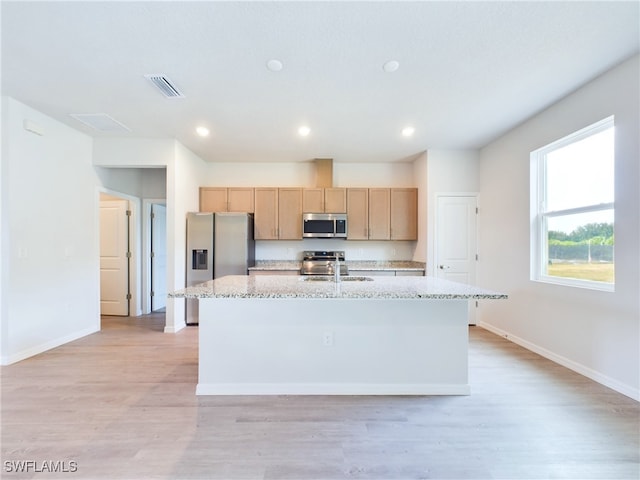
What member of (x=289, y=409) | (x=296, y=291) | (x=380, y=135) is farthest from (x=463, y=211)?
(x=289, y=409)

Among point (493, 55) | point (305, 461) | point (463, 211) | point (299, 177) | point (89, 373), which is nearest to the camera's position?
point (305, 461)

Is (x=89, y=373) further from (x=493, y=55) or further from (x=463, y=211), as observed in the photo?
(x=463, y=211)

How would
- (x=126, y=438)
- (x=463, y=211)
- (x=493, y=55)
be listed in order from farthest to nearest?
(x=463, y=211) → (x=493, y=55) → (x=126, y=438)

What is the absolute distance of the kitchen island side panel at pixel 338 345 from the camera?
7.93 ft

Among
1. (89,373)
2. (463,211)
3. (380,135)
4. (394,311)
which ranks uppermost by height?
(380,135)

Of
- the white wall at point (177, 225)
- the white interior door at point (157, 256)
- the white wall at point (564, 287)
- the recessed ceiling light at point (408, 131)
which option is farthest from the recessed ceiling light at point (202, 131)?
the white wall at point (564, 287)

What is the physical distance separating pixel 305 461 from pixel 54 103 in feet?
13.0

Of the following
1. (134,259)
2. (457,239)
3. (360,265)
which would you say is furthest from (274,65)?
(134,259)

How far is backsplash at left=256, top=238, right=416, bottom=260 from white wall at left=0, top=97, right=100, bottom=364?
2431 mm

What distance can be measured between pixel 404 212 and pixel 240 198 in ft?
8.84

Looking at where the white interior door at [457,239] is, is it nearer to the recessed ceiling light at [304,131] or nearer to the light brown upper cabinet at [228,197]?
the recessed ceiling light at [304,131]

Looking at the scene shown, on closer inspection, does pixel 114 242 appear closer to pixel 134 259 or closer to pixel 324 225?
pixel 134 259

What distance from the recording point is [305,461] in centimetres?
168

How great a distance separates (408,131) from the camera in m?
3.82
